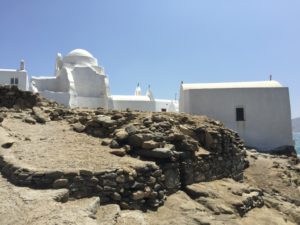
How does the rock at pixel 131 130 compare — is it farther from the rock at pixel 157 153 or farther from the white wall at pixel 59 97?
the white wall at pixel 59 97

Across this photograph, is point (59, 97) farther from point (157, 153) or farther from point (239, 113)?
point (157, 153)

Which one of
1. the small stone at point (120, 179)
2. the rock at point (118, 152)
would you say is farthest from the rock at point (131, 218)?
the rock at point (118, 152)

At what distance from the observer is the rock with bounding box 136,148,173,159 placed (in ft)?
22.8

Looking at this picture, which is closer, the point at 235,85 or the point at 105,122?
the point at 105,122

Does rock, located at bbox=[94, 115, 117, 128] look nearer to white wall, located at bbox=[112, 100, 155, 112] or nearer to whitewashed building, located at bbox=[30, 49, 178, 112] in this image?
whitewashed building, located at bbox=[30, 49, 178, 112]

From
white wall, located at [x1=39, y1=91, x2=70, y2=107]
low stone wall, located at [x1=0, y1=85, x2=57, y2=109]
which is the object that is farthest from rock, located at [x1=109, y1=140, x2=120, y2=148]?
white wall, located at [x1=39, y1=91, x2=70, y2=107]

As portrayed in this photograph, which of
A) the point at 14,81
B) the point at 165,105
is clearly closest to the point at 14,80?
the point at 14,81

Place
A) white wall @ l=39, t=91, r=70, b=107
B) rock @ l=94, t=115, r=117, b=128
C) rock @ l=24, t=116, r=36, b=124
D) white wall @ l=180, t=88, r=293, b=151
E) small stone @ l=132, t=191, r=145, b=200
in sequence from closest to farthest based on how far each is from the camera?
small stone @ l=132, t=191, r=145, b=200
rock @ l=94, t=115, r=117, b=128
rock @ l=24, t=116, r=36, b=124
white wall @ l=180, t=88, r=293, b=151
white wall @ l=39, t=91, r=70, b=107

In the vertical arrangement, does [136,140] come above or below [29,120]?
below

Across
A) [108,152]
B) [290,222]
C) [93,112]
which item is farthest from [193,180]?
[93,112]

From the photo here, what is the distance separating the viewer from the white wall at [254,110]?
20016mm

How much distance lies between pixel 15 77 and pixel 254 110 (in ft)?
59.9

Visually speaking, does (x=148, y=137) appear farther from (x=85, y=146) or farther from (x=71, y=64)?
(x=71, y=64)

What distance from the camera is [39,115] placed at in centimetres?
946
